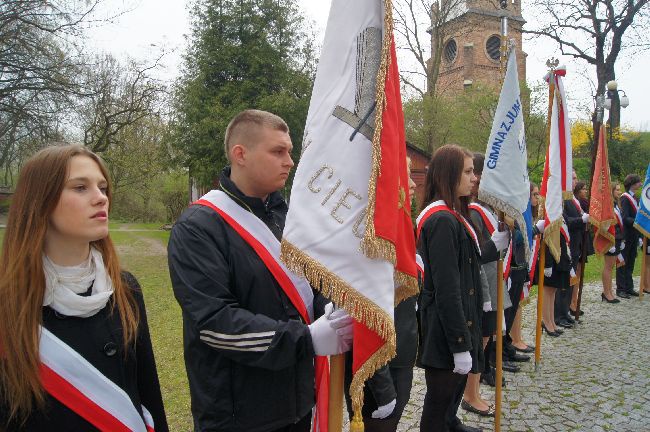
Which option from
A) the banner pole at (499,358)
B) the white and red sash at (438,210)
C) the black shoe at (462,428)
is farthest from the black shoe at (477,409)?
the white and red sash at (438,210)

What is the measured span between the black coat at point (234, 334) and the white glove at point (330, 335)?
40mm

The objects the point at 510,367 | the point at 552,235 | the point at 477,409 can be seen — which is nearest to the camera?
the point at 477,409

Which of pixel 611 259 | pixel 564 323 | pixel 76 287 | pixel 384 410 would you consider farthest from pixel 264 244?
pixel 611 259

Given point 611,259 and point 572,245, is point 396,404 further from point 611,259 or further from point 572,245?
point 611,259

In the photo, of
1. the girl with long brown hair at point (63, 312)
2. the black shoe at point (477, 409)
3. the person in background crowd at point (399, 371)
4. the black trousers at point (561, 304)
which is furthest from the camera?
the black trousers at point (561, 304)

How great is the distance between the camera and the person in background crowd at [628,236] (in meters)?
9.56

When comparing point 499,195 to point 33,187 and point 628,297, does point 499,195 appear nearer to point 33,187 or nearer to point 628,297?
point 33,187

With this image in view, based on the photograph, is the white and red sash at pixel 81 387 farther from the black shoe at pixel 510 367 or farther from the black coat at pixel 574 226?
the black coat at pixel 574 226

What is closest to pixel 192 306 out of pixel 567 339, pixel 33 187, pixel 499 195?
pixel 33 187

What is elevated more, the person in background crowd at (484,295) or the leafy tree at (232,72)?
the leafy tree at (232,72)

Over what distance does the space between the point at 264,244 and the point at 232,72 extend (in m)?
16.6

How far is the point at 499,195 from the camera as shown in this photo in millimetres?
4055

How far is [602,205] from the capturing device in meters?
8.27

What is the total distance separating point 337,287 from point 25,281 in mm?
1177
